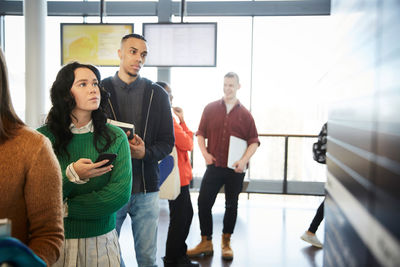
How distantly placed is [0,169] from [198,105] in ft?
15.6

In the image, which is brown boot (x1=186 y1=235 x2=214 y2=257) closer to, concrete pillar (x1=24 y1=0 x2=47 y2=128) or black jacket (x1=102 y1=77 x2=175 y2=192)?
black jacket (x1=102 y1=77 x2=175 y2=192)

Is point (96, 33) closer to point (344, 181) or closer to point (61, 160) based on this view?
point (61, 160)

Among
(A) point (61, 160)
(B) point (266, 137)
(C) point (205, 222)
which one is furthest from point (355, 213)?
(B) point (266, 137)

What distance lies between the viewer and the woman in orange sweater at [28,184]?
919 millimetres

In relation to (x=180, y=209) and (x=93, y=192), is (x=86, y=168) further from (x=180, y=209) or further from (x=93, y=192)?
(x=180, y=209)

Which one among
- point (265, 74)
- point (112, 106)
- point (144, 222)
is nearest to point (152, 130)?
point (112, 106)

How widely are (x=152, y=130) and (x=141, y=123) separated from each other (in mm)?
78

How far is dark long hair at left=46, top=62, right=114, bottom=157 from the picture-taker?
155cm

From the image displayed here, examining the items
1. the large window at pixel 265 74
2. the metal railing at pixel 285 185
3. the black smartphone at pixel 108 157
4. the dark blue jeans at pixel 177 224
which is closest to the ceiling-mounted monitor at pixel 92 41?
the large window at pixel 265 74

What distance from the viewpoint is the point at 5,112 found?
3.16ft

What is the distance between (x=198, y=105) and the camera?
5.61m

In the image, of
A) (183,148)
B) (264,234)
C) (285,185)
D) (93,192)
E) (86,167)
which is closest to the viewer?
(86,167)

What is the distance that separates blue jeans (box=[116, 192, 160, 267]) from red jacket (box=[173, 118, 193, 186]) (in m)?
0.69

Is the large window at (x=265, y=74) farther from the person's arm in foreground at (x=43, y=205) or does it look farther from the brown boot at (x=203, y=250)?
the person's arm in foreground at (x=43, y=205)
